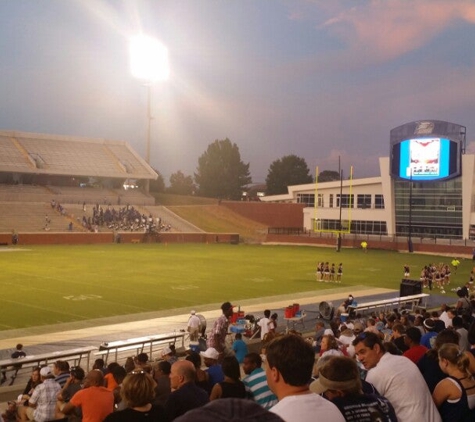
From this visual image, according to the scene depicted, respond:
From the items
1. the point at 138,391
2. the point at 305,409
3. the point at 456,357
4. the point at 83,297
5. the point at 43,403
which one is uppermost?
the point at 305,409

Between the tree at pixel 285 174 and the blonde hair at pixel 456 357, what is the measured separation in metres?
125

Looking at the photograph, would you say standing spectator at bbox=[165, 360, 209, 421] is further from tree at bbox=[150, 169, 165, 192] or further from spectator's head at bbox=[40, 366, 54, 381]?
tree at bbox=[150, 169, 165, 192]

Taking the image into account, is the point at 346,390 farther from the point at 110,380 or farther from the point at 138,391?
the point at 110,380

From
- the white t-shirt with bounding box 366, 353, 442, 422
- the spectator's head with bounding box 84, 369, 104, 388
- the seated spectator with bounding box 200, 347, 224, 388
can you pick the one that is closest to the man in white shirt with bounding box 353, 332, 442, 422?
the white t-shirt with bounding box 366, 353, 442, 422

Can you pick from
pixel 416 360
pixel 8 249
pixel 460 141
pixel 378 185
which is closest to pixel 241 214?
pixel 378 185

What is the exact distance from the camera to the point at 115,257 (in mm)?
44969

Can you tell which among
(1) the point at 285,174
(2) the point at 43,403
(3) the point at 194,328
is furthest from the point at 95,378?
(1) the point at 285,174

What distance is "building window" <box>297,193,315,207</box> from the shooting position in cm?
8325

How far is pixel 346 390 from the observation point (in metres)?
4.19

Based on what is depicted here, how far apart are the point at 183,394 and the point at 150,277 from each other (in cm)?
2810

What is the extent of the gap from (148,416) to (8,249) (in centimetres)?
4822

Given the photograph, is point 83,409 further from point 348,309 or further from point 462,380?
point 348,309

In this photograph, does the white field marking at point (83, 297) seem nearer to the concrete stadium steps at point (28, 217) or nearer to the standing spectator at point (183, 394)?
the standing spectator at point (183, 394)

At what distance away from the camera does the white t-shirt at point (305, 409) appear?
137 inches
